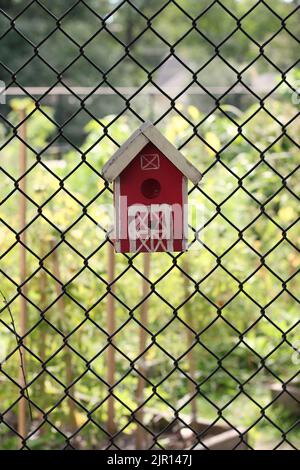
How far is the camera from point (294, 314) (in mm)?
4660

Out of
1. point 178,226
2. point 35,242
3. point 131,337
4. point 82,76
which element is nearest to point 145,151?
point 178,226

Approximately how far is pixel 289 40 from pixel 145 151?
27405mm

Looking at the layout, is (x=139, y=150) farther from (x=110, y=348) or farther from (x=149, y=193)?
(x=110, y=348)

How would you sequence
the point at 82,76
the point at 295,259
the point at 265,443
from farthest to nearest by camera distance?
the point at 82,76 < the point at 295,259 < the point at 265,443

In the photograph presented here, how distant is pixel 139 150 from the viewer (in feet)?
6.15

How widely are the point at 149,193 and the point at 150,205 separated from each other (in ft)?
0.09

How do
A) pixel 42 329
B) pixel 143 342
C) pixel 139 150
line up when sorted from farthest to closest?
1. pixel 42 329
2. pixel 143 342
3. pixel 139 150

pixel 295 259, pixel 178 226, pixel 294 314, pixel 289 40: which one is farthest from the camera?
pixel 289 40

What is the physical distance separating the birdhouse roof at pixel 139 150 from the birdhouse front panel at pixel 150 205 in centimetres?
2

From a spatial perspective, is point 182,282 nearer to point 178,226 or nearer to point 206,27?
point 178,226

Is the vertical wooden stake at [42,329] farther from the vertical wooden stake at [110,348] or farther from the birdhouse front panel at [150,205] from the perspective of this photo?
the birdhouse front panel at [150,205]

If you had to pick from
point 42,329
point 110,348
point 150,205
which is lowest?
point 150,205

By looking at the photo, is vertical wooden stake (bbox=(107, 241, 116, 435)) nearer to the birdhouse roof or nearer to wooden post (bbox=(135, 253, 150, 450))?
wooden post (bbox=(135, 253, 150, 450))

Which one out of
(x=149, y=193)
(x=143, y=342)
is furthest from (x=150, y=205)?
(x=143, y=342)
